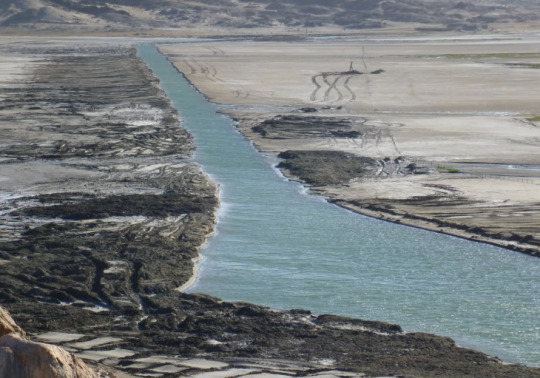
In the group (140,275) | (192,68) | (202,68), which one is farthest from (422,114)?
(192,68)

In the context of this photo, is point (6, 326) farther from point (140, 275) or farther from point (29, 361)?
point (140, 275)

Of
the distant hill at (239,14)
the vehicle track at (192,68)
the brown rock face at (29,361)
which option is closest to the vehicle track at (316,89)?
the vehicle track at (192,68)

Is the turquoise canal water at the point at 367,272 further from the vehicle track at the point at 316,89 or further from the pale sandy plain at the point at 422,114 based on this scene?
the vehicle track at the point at 316,89

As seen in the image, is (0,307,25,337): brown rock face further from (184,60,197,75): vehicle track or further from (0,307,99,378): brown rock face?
(184,60,197,75): vehicle track

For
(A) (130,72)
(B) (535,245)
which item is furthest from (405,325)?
(A) (130,72)

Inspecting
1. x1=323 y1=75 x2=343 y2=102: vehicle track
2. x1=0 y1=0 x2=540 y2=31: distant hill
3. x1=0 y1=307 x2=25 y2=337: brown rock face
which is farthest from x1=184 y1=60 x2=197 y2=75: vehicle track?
x1=0 y1=0 x2=540 y2=31: distant hill
